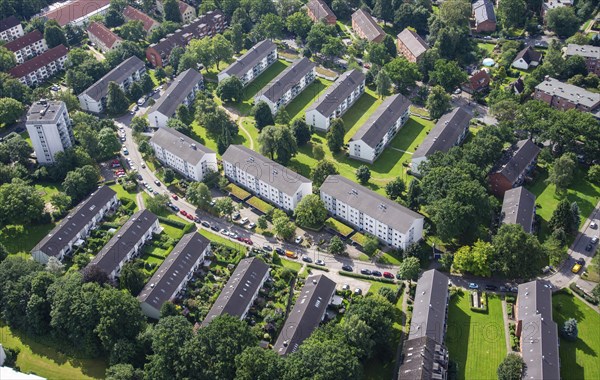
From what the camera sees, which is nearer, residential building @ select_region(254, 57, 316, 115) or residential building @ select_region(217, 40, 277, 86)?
residential building @ select_region(254, 57, 316, 115)

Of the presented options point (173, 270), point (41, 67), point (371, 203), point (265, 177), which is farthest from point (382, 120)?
point (41, 67)

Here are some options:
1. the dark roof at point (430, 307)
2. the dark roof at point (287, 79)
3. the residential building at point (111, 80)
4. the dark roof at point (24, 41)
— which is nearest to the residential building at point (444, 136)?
the dark roof at point (430, 307)

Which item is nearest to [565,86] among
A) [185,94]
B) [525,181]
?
[525,181]

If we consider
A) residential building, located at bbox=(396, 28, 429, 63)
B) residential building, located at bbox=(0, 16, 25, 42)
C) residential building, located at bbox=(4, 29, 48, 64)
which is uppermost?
residential building, located at bbox=(396, 28, 429, 63)

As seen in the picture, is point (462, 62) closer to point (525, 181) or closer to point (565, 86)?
point (565, 86)

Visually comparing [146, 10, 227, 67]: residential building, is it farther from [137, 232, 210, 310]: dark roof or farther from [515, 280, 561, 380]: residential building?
[515, 280, 561, 380]: residential building

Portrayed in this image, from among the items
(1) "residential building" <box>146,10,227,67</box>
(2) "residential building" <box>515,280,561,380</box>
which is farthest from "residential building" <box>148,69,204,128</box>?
(2) "residential building" <box>515,280,561,380</box>

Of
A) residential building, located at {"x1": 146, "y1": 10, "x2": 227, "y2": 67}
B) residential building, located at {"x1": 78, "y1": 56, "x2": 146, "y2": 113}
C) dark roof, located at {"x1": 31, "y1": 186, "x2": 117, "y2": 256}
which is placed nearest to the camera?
dark roof, located at {"x1": 31, "y1": 186, "x2": 117, "y2": 256}
